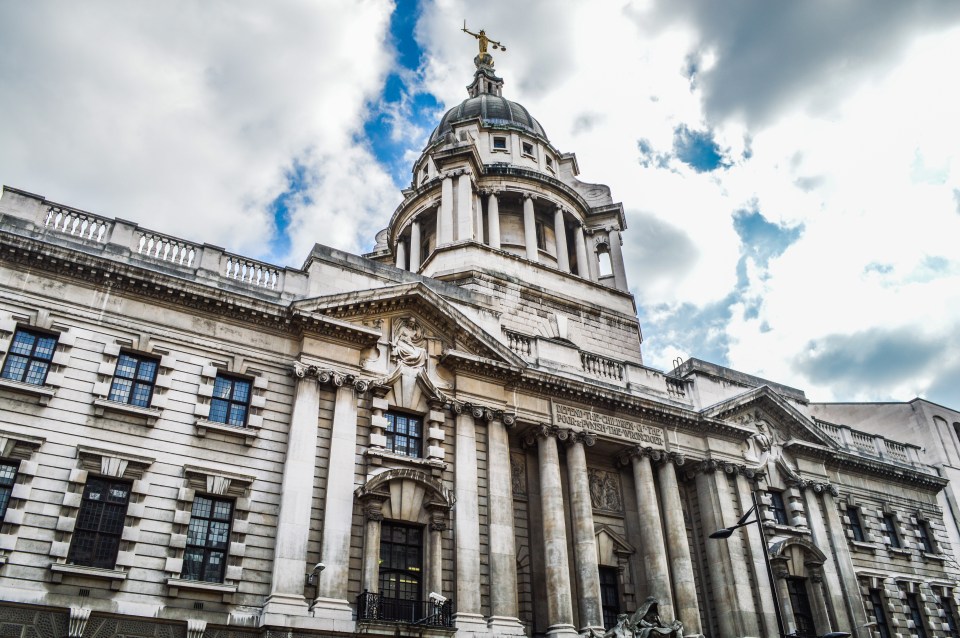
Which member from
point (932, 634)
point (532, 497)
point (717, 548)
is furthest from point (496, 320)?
point (932, 634)

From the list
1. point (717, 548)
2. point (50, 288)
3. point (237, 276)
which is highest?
point (237, 276)

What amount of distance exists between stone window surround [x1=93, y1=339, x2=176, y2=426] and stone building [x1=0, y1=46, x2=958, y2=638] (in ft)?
0.25

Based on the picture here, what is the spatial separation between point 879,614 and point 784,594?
6743 millimetres

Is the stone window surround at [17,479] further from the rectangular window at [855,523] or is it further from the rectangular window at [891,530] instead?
the rectangular window at [891,530]

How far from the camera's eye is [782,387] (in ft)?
116

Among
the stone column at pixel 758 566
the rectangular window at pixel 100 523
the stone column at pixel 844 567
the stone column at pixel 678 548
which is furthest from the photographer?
the stone column at pixel 844 567

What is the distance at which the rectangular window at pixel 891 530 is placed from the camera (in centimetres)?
3481

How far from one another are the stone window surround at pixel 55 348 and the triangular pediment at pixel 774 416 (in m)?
23.9

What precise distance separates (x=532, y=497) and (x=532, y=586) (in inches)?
120

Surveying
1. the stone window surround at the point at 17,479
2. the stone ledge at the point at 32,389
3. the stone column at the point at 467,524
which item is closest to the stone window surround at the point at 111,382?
the stone ledge at the point at 32,389

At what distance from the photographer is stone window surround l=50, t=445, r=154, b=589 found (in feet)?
58.0

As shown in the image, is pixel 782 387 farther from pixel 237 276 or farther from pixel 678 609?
pixel 237 276

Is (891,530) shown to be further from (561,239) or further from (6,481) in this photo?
(6,481)

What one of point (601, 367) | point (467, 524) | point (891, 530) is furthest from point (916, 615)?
point (467, 524)
